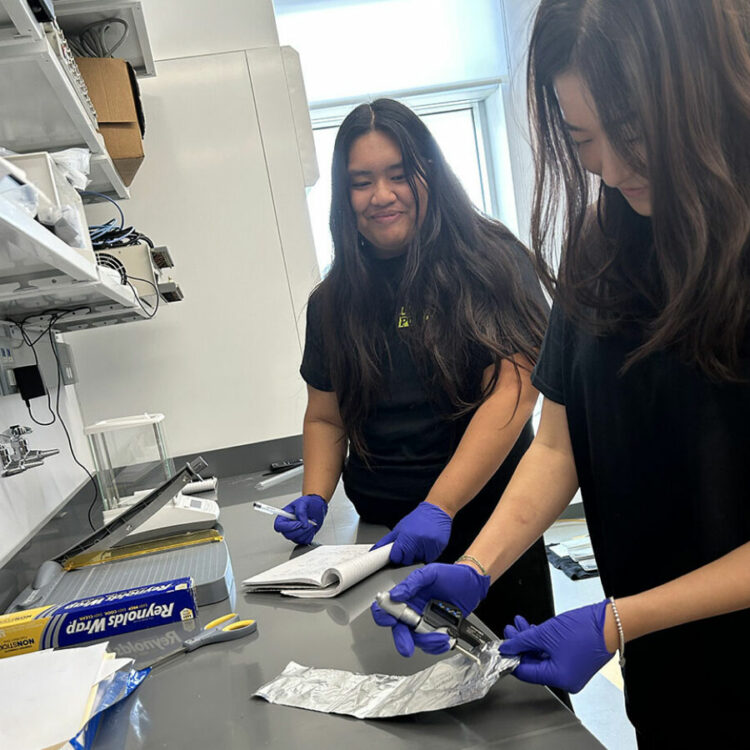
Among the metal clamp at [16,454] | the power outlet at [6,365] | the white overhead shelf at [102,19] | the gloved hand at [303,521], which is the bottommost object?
the gloved hand at [303,521]

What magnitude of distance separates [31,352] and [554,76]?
167cm

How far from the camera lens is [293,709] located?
2.63 feet

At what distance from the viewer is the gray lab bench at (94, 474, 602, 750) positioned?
0.72 meters

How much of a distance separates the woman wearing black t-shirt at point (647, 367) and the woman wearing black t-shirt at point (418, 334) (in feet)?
1.43

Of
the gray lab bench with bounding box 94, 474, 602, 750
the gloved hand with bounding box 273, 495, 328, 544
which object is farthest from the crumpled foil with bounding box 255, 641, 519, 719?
the gloved hand with bounding box 273, 495, 328, 544

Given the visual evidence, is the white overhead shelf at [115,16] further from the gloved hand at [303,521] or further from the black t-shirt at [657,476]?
the black t-shirt at [657,476]

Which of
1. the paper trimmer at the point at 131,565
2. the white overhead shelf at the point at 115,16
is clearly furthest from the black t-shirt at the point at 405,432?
the white overhead shelf at the point at 115,16

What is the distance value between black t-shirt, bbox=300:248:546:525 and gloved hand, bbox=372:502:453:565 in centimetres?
26

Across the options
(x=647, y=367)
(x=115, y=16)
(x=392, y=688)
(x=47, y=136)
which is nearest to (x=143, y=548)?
(x=392, y=688)

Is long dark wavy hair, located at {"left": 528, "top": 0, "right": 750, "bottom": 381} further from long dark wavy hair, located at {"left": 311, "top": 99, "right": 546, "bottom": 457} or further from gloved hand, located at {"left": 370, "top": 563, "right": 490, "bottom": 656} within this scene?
long dark wavy hair, located at {"left": 311, "top": 99, "right": 546, "bottom": 457}

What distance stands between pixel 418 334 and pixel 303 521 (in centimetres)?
46

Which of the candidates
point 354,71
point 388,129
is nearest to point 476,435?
point 388,129

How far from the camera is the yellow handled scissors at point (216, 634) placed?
986 millimetres

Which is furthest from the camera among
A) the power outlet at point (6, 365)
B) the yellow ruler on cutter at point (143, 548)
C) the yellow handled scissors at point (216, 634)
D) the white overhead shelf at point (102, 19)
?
the power outlet at point (6, 365)
